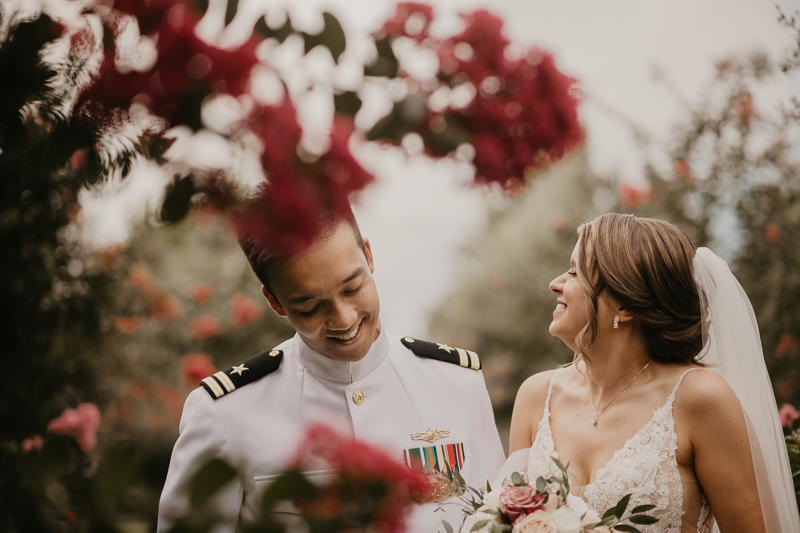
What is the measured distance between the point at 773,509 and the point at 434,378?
4.56ft

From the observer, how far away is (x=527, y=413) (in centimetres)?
282

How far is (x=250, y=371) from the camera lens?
7.80ft

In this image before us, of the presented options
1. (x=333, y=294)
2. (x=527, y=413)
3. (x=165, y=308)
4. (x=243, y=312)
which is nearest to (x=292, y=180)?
(x=333, y=294)

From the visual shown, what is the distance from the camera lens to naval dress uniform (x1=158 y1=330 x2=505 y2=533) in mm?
2209

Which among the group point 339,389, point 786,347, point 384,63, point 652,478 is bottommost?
point 786,347

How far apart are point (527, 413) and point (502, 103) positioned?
2.21m

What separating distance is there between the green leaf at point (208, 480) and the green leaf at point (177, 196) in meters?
0.32

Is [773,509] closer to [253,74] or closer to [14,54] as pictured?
[253,74]

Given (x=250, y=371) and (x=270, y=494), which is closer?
(x=270, y=494)

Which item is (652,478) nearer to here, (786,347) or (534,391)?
(534,391)

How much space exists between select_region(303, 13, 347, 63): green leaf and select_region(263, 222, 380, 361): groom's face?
3.76 ft

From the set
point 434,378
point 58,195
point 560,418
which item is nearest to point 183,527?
point 434,378

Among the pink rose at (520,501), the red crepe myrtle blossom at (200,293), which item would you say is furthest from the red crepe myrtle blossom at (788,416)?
the red crepe myrtle blossom at (200,293)

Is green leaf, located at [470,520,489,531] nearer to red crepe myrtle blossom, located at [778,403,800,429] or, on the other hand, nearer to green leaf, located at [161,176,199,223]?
green leaf, located at [161,176,199,223]
